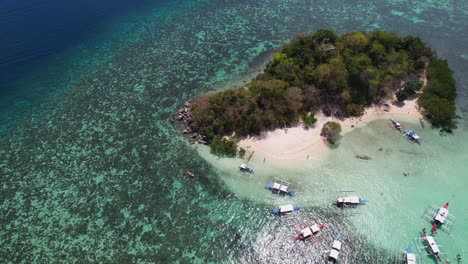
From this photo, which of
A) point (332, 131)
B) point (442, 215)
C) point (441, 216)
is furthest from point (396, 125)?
point (441, 216)

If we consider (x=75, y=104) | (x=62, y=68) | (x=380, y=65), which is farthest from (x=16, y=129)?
(x=380, y=65)

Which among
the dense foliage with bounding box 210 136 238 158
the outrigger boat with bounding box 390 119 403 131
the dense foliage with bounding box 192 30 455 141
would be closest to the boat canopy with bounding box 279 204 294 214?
the dense foliage with bounding box 210 136 238 158

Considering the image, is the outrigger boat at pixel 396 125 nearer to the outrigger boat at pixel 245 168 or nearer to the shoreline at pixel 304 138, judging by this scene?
the shoreline at pixel 304 138

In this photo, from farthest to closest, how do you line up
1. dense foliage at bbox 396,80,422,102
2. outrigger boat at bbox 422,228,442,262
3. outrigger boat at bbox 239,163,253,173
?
dense foliage at bbox 396,80,422,102 → outrigger boat at bbox 239,163,253,173 → outrigger boat at bbox 422,228,442,262

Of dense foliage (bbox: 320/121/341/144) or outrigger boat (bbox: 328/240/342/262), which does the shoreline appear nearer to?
dense foliage (bbox: 320/121/341/144)

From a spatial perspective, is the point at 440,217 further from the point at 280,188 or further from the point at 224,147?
the point at 224,147

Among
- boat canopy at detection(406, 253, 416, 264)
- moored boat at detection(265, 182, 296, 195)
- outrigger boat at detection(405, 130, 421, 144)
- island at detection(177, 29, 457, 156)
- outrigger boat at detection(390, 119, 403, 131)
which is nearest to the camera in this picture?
boat canopy at detection(406, 253, 416, 264)

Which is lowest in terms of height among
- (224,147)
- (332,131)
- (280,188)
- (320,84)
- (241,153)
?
(280,188)
